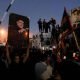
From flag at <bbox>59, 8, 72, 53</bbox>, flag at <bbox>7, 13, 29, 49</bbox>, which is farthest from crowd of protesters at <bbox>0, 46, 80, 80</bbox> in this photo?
flag at <bbox>59, 8, 72, 53</bbox>

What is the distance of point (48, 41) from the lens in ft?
191

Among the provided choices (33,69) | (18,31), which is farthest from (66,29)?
(18,31)

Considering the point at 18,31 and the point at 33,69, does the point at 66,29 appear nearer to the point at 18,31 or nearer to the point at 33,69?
the point at 33,69

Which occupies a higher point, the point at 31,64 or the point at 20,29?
the point at 20,29

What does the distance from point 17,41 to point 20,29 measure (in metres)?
0.31

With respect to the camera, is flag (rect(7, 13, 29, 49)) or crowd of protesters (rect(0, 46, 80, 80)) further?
flag (rect(7, 13, 29, 49))


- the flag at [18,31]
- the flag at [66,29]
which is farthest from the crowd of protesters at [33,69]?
the flag at [66,29]

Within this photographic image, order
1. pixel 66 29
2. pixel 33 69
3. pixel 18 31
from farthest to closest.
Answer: pixel 66 29, pixel 33 69, pixel 18 31

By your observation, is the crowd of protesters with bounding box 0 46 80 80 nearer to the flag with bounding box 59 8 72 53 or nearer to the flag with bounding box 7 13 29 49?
the flag with bounding box 7 13 29 49

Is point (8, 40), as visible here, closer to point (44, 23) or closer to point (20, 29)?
point (20, 29)

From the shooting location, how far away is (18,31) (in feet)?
26.1

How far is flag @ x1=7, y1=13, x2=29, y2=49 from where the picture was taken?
7.86 metres

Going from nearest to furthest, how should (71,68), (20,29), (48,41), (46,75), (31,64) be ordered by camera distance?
(46,75) → (20,29) → (31,64) → (71,68) → (48,41)

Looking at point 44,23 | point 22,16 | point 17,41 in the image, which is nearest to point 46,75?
point 17,41
